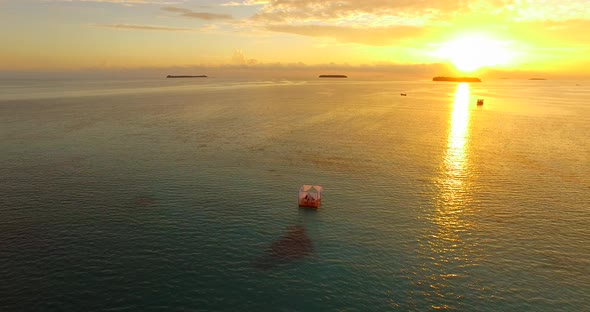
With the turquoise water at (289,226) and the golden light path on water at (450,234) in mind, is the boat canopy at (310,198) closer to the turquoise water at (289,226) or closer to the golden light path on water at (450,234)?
the turquoise water at (289,226)

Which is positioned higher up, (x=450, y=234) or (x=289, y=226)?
(x=450, y=234)

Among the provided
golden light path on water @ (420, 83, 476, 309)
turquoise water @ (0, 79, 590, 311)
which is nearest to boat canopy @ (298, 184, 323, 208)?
turquoise water @ (0, 79, 590, 311)

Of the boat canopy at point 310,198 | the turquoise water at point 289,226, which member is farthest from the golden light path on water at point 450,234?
the boat canopy at point 310,198

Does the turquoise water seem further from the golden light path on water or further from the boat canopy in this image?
the boat canopy

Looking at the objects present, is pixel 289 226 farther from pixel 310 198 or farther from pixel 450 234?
pixel 450 234

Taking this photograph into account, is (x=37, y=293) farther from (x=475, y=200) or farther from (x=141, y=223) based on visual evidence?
(x=475, y=200)

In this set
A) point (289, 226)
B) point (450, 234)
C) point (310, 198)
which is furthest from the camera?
point (310, 198)

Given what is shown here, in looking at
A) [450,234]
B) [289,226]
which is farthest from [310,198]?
[450,234]

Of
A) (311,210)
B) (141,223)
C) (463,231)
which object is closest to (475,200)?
(463,231)
